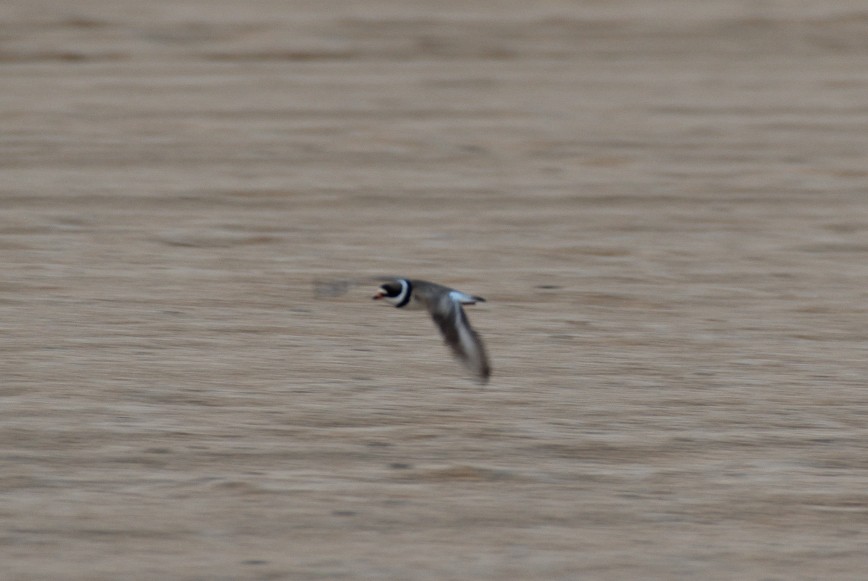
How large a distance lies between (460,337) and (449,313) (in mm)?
129

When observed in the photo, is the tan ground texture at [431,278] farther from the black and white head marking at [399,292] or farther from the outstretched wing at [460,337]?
the black and white head marking at [399,292]

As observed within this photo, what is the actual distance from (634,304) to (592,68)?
5762 mm

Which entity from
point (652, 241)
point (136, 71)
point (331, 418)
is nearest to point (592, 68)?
point (136, 71)

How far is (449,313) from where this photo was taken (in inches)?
214

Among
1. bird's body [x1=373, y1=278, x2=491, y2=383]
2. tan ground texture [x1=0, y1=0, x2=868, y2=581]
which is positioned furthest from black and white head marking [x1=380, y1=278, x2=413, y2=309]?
tan ground texture [x1=0, y1=0, x2=868, y2=581]

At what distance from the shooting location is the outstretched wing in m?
5.26

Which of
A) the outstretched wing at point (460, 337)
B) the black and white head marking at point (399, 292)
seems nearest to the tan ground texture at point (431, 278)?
the outstretched wing at point (460, 337)

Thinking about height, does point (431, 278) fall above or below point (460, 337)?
below

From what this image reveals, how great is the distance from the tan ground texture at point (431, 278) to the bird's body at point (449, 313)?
0.20 m

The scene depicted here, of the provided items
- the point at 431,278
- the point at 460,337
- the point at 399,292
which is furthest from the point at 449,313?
the point at 431,278

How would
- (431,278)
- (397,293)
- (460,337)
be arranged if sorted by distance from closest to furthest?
(460,337), (397,293), (431,278)

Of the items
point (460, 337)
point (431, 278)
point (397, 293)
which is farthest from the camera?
point (431, 278)

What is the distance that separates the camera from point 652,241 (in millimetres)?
7996

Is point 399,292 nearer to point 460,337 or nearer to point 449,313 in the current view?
point 449,313
